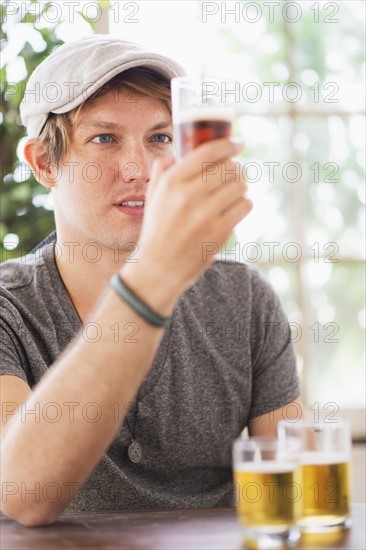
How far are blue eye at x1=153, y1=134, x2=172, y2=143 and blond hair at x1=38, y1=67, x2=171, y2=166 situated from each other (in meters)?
0.06

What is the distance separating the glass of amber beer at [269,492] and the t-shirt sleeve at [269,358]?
71cm

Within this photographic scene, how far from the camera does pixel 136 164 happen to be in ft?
5.49

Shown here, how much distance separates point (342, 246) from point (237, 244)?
14.5 inches

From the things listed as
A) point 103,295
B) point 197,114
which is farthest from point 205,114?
point 103,295

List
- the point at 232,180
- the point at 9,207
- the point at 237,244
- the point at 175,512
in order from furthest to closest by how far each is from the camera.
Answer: the point at 237,244 < the point at 9,207 < the point at 175,512 < the point at 232,180

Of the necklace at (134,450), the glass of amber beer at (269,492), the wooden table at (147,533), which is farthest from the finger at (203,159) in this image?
the necklace at (134,450)

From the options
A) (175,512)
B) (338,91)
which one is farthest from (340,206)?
(175,512)

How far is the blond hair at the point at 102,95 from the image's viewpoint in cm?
169

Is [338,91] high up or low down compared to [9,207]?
up

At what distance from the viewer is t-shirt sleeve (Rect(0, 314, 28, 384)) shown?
149cm

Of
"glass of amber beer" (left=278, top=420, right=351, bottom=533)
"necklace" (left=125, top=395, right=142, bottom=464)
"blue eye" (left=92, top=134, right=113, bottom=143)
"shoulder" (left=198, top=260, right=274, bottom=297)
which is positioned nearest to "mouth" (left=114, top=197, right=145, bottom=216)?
"blue eye" (left=92, top=134, right=113, bottom=143)

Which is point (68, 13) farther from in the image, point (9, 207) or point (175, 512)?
point (175, 512)

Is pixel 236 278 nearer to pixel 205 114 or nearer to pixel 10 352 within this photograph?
pixel 10 352

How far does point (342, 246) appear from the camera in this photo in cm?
288
